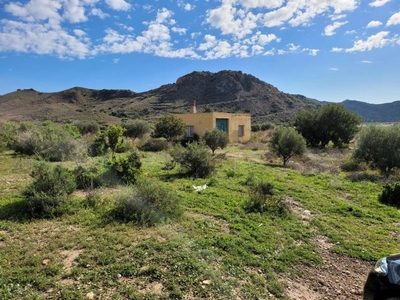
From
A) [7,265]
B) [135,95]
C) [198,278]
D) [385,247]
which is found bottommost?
[385,247]

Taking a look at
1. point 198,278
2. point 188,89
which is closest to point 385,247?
point 198,278

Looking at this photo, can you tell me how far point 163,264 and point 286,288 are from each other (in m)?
1.58

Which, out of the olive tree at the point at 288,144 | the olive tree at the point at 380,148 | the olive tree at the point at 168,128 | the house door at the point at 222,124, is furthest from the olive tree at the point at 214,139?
the olive tree at the point at 380,148

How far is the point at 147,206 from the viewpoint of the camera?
4805 mm

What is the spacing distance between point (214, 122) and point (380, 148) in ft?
44.3

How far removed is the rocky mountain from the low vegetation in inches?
2055

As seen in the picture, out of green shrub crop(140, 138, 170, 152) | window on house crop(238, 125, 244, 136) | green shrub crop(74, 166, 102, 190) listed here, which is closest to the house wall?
window on house crop(238, 125, 244, 136)

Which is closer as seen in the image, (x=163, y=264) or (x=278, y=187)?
(x=163, y=264)

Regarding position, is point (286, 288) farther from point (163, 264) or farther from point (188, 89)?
point (188, 89)

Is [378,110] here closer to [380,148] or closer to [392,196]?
[380,148]

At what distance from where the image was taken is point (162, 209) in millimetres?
4941

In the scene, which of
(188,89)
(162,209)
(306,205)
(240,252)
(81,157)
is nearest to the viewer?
(240,252)

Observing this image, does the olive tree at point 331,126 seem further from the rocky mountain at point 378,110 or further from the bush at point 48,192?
the rocky mountain at point 378,110

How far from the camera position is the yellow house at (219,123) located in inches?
902
